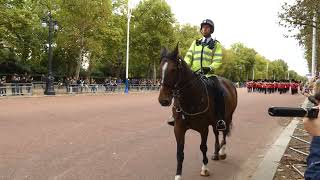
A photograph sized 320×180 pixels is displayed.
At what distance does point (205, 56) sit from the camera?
27.3ft

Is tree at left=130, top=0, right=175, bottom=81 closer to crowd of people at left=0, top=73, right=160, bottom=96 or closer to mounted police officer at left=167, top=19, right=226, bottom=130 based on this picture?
crowd of people at left=0, top=73, right=160, bottom=96

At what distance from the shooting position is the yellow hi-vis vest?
8320 mm

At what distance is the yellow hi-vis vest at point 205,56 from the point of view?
27.3 feet

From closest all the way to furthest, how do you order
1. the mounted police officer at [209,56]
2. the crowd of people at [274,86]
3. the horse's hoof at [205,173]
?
the horse's hoof at [205,173] < the mounted police officer at [209,56] < the crowd of people at [274,86]

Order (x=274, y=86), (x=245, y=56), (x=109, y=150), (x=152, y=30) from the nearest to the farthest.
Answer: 1. (x=109, y=150)
2. (x=152, y=30)
3. (x=274, y=86)
4. (x=245, y=56)

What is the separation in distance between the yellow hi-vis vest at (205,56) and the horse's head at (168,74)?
1.54m

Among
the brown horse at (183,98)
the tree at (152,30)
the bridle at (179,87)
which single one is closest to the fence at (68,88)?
the tree at (152,30)

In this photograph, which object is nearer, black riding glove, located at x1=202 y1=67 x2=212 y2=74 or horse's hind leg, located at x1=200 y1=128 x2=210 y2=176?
horse's hind leg, located at x1=200 y1=128 x2=210 y2=176

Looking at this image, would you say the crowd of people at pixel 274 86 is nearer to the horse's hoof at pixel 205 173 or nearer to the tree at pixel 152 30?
the tree at pixel 152 30

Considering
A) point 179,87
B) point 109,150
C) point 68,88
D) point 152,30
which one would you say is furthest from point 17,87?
point 152,30

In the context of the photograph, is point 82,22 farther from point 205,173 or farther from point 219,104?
point 205,173

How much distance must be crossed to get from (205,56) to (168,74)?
183 cm

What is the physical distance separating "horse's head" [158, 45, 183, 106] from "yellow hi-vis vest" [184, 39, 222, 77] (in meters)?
1.54

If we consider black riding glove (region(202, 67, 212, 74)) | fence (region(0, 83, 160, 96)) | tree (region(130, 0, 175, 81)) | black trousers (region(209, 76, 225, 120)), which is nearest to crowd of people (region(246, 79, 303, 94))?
tree (region(130, 0, 175, 81))
